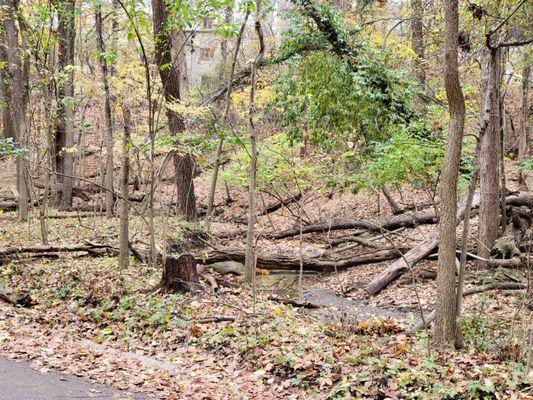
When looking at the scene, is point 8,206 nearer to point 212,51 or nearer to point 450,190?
point 450,190

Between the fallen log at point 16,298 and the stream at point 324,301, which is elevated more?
the fallen log at point 16,298

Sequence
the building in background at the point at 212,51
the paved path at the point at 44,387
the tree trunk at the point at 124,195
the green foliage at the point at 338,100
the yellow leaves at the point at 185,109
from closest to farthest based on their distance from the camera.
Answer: the paved path at the point at 44,387 < the tree trunk at the point at 124,195 < the yellow leaves at the point at 185,109 < the green foliage at the point at 338,100 < the building in background at the point at 212,51

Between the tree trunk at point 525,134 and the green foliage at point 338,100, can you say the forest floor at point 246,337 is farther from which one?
the tree trunk at point 525,134

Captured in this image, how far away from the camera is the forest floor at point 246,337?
17.1ft

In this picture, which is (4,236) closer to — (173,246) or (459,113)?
(173,246)

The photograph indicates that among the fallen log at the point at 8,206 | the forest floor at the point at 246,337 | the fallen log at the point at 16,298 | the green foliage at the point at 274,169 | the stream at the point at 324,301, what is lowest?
the stream at the point at 324,301

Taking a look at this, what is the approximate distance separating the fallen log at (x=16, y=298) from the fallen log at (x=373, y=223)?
7587mm

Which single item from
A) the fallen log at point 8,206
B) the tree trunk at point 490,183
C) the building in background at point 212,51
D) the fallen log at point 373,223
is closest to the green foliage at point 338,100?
the fallen log at point 373,223

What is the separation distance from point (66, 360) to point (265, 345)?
7.76 ft

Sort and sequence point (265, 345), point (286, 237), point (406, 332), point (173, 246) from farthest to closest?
point (286, 237) → point (173, 246) → point (406, 332) → point (265, 345)

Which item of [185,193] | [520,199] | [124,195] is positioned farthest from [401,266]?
[185,193]

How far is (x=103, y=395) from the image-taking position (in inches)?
194

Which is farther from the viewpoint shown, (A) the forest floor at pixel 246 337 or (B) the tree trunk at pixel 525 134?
Answer: (B) the tree trunk at pixel 525 134

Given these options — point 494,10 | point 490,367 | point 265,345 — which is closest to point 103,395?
point 265,345
